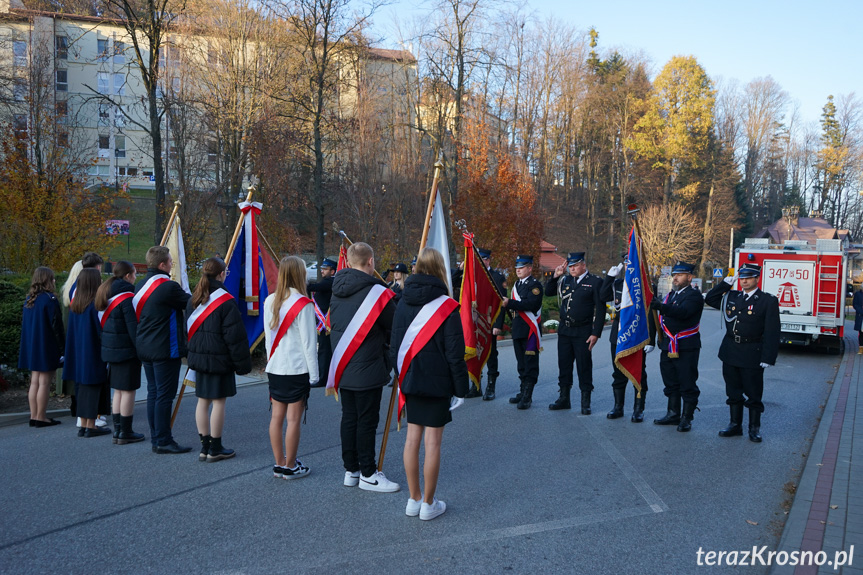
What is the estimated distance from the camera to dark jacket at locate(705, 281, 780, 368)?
7.23 m

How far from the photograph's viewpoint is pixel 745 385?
7434 millimetres

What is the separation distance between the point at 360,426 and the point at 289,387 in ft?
2.33

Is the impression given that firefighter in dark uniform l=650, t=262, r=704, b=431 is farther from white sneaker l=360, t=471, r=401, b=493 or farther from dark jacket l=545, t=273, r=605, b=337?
white sneaker l=360, t=471, r=401, b=493

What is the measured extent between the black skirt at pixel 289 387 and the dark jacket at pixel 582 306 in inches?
163

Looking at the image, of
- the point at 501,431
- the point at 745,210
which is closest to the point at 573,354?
the point at 501,431

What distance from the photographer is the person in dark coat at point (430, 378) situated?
4.62 m

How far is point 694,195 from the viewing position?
5247cm

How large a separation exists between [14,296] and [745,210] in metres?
61.3

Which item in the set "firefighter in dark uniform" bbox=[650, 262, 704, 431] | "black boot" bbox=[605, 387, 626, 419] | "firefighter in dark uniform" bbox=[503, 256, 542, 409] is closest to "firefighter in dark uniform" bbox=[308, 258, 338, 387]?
"firefighter in dark uniform" bbox=[503, 256, 542, 409]

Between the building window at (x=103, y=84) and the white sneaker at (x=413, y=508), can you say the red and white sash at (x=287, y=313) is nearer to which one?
the white sneaker at (x=413, y=508)

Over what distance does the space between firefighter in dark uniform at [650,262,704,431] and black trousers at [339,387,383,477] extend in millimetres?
4078

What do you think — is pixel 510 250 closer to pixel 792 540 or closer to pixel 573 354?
pixel 573 354

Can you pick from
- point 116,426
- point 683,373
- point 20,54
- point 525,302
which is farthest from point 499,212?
point 20,54

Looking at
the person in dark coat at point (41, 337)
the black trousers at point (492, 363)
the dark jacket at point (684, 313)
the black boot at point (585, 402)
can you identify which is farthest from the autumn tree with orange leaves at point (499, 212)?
the person in dark coat at point (41, 337)
